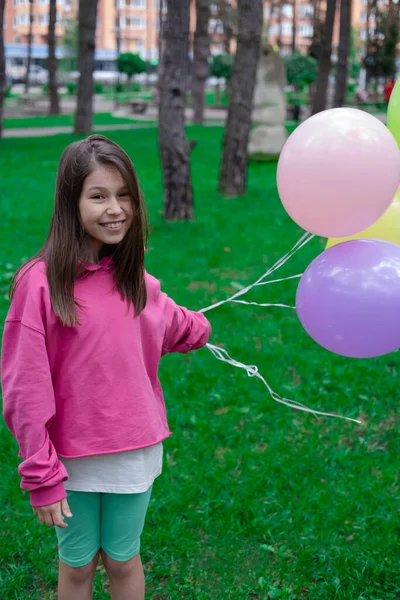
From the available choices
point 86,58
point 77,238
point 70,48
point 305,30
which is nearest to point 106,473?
point 77,238

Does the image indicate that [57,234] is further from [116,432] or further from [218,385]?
[218,385]

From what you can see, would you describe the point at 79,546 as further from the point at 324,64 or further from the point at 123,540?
the point at 324,64

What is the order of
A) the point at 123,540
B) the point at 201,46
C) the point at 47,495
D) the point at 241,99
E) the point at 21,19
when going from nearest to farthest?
1. the point at 47,495
2. the point at 123,540
3. the point at 241,99
4. the point at 201,46
5. the point at 21,19

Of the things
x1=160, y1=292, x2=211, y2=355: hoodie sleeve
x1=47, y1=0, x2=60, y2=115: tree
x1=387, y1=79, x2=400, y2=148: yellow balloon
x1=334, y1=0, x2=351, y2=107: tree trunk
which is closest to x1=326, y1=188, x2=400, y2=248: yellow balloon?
x1=387, y1=79, x2=400, y2=148: yellow balloon

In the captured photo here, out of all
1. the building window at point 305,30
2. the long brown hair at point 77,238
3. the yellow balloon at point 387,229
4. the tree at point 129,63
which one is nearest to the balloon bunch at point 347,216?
the yellow balloon at point 387,229

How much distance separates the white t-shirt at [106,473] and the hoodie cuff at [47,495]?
126 millimetres

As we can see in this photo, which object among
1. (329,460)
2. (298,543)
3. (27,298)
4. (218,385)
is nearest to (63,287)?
(27,298)

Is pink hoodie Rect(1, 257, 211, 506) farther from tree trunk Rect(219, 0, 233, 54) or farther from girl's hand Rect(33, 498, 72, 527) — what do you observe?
tree trunk Rect(219, 0, 233, 54)

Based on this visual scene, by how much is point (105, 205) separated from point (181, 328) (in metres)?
0.47

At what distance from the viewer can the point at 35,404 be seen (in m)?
1.67

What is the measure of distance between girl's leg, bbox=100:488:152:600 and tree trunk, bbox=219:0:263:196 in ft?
A: 24.5

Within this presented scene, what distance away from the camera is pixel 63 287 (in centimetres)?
172

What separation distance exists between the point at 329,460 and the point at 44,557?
133cm

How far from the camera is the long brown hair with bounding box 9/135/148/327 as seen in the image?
67.9 inches
